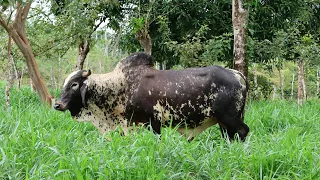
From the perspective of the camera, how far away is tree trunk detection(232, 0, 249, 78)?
5.57 metres

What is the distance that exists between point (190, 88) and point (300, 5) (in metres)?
6.28

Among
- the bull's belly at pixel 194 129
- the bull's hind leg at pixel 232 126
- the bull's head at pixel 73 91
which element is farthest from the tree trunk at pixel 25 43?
the bull's hind leg at pixel 232 126

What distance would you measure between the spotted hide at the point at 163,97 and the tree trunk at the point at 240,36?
1.38 metres

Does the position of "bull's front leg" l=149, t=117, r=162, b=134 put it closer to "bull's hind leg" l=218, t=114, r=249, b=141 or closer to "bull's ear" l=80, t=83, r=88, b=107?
"bull's hind leg" l=218, t=114, r=249, b=141

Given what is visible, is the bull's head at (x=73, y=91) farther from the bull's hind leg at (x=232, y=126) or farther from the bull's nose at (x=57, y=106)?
the bull's hind leg at (x=232, y=126)

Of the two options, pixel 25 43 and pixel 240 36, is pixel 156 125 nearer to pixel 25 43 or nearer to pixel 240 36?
pixel 240 36

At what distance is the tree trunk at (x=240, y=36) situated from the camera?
5566mm

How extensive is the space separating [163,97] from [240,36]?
2.06 meters

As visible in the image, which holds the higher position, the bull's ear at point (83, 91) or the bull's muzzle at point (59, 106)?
the bull's ear at point (83, 91)

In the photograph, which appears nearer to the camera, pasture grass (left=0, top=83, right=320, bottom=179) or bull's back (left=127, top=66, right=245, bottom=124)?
pasture grass (left=0, top=83, right=320, bottom=179)

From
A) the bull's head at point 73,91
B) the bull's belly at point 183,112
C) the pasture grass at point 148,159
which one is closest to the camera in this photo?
the pasture grass at point 148,159

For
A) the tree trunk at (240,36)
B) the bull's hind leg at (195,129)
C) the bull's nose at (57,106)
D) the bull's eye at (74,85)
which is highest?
the tree trunk at (240,36)

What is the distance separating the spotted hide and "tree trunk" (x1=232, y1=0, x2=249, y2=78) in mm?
1382

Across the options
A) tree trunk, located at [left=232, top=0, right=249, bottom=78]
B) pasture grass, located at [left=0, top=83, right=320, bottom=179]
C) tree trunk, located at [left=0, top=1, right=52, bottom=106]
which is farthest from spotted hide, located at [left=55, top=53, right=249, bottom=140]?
tree trunk, located at [left=0, top=1, right=52, bottom=106]
